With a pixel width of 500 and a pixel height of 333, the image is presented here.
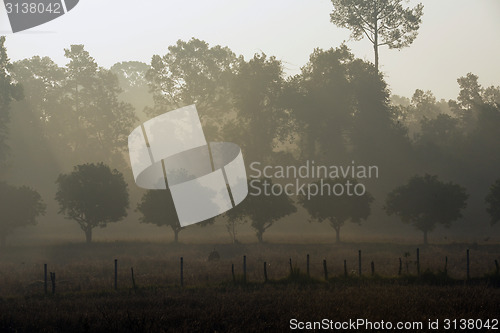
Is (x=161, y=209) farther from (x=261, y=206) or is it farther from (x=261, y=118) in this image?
(x=261, y=118)

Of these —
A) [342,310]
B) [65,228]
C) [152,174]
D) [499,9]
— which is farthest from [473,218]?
[499,9]

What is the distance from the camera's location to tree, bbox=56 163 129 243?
54.7m

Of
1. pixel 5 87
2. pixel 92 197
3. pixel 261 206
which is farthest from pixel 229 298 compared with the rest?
pixel 5 87

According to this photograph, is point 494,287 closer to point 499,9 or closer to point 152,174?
point 152,174

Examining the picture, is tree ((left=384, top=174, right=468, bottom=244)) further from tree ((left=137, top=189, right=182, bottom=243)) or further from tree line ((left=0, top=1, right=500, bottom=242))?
tree ((left=137, top=189, right=182, bottom=243))

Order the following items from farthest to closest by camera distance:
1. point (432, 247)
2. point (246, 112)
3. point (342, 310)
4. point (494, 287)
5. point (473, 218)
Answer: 1. point (246, 112)
2. point (473, 218)
3. point (432, 247)
4. point (494, 287)
5. point (342, 310)

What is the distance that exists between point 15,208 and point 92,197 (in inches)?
360

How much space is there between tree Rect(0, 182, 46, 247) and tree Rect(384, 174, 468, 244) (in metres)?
40.8

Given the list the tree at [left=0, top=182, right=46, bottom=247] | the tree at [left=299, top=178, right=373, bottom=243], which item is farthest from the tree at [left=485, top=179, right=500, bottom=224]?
the tree at [left=0, top=182, right=46, bottom=247]

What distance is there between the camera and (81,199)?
54625mm

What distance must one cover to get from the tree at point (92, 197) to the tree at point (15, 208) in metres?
3.64

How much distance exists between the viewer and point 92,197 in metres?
54.7

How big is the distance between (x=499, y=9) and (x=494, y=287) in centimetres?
15946

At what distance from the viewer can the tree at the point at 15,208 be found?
183ft
